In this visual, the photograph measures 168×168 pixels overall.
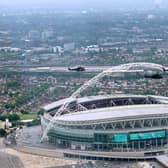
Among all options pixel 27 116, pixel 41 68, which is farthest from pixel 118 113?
pixel 41 68

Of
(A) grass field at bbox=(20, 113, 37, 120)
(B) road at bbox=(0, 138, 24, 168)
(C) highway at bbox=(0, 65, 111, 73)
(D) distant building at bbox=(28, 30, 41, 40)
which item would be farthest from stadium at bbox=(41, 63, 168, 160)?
(D) distant building at bbox=(28, 30, 41, 40)

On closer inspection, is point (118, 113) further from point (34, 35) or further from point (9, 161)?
point (34, 35)

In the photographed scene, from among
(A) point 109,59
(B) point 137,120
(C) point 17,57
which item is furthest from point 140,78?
(B) point 137,120

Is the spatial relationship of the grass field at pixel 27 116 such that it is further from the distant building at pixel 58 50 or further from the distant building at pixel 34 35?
the distant building at pixel 34 35

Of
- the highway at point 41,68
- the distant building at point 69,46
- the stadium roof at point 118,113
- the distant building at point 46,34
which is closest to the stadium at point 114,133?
the stadium roof at point 118,113

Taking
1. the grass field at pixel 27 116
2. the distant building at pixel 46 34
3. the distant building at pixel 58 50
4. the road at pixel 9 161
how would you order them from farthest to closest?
the distant building at pixel 46 34 < the distant building at pixel 58 50 < the grass field at pixel 27 116 < the road at pixel 9 161

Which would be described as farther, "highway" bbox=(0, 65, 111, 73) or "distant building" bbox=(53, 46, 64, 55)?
"distant building" bbox=(53, 46, 64, 55)

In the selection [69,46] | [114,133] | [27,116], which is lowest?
[69,46]

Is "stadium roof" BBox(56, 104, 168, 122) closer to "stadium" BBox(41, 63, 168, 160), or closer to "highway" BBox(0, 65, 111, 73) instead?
"stadium" BBox(41, 63, 168, 160)

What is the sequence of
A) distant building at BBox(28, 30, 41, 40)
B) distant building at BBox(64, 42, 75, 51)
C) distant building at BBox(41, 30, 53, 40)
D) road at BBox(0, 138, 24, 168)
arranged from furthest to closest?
Result: 1. distant building at BBox(41, 30, 53, 40)
2. distant building at BBox(28, 30, 41, 40)
3. distant building at BBox(64, 42, 75, 51)
4. road at BBox(0, 138, 24, 168)
